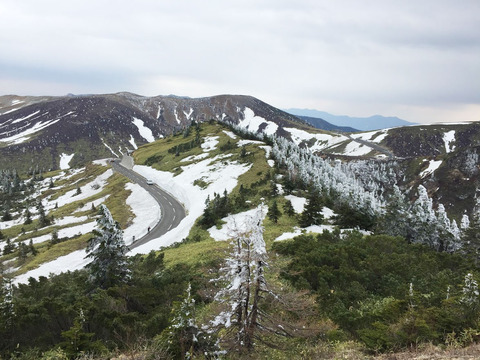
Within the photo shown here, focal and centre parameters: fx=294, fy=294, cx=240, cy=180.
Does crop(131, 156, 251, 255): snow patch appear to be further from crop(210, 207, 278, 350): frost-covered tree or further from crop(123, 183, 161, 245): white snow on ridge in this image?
crop(210, 207, 278, 350): frost-covered tree

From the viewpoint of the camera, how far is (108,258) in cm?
1970

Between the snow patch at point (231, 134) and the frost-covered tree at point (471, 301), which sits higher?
the snow patch at point (231, 134)

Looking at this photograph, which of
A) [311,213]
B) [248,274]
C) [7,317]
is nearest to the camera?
[248,274]

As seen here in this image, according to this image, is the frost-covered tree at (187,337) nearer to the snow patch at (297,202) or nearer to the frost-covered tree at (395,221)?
the snow patch at (297,202)

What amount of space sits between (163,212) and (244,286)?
187ft

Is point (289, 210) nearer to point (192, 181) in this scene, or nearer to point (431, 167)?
point (192, 181)

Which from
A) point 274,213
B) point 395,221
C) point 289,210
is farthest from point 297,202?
point 395,221

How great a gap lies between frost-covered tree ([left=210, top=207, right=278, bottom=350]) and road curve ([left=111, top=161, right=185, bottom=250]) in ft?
136

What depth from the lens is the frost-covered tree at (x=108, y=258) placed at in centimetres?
1934

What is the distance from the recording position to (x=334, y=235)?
98.0 ft

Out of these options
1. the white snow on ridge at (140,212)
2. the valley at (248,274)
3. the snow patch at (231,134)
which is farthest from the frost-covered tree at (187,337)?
the snow patch at (231,134)

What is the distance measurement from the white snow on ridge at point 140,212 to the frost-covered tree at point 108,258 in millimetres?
33441

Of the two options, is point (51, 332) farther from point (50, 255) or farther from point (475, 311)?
point (50, 255)

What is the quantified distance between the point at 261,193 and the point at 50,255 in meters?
35.9
